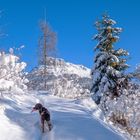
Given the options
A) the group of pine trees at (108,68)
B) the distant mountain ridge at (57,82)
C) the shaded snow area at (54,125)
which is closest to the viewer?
the shaded snow area at (54,125)

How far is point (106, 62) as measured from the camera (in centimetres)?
3394

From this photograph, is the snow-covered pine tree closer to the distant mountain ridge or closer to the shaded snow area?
the distant mountain ridge

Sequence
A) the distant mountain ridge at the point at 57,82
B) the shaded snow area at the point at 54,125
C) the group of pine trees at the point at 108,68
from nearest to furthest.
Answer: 1. the shaded snow area at the point at 54,125
2. the group of pine trees at the point at 108,68
3. the distant mountain ridge at the point at 57,82

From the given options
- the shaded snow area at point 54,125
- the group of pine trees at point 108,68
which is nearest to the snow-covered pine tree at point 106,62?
the group of pine trees at point 108,68

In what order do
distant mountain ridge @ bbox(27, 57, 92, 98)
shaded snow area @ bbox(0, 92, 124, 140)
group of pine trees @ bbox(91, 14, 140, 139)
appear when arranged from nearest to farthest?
shaded snow area @ bbox(0, 92, 124, 140), group of pine trees @ bbox(91, 14, 140, 139), distant mountain ridge @ bbox(27, 57, 92, 98)

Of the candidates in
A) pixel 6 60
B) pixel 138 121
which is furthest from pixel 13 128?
pixel 138 121

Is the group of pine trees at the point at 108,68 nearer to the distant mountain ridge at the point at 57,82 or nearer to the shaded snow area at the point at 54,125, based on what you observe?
the distant mountain ridge at the point at 57,82

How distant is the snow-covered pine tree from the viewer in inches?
1318

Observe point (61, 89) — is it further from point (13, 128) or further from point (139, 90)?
point (13, 128)

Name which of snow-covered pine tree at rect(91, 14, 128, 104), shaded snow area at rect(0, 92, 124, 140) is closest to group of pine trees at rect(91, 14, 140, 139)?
snow-covered pine tree at rect(91, 14, 128, 104)

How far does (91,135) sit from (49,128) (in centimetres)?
209

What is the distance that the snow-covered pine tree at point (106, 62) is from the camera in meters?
33.5

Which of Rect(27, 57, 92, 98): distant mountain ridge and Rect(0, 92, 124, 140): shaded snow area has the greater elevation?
Rect(27, 57, 92, 98): distant mountain ridge

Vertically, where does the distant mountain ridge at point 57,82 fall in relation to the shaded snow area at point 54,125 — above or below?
above
